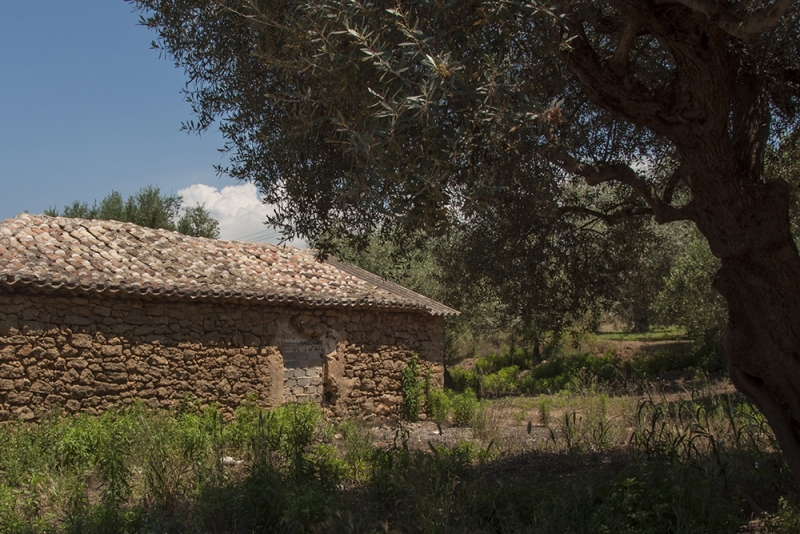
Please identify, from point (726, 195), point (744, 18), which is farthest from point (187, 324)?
point (744, 18)

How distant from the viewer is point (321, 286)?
13711mm

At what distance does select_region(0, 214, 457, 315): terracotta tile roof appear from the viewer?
9.89 meters

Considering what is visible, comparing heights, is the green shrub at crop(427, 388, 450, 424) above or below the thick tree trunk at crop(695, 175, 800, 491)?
below

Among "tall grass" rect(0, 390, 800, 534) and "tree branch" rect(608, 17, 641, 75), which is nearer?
"tall grass" rect(0, 390, 800, 534)

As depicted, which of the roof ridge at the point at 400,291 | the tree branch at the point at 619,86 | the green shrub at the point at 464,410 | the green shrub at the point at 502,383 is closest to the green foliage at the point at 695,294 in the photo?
the green shrub at the point at 502,383

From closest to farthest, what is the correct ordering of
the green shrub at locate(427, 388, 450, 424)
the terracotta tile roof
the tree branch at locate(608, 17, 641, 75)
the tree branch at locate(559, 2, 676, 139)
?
the tree branch at locate(608, 17, 641, 75)
the tree branch at locate(559, 2, 676, 139)
the terracotta tile roof
the green shrub at locate(427, 388, 450, 424)

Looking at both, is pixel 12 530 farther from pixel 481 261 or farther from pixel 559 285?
pixel 559 285

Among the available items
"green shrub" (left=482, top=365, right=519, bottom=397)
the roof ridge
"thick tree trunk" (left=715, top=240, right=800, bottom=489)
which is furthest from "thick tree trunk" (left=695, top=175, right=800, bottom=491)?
"green shrub" (left=482, top=365, right=519, bottom=397)

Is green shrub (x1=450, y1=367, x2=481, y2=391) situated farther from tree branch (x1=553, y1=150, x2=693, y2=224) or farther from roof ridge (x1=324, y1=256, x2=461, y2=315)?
tree branch (x1=553, y1=150, x2=693, y2=224)

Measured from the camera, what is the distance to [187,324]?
36.9 ft

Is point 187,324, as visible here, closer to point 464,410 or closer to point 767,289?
point 464,410

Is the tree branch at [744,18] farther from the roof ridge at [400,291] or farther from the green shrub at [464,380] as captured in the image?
the green shrub at [464,380]

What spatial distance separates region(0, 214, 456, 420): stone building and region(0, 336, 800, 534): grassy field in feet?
2.89

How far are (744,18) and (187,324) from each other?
30.9 feet
